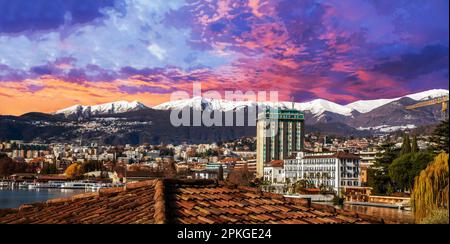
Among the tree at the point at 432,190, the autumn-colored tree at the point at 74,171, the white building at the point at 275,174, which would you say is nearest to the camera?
the tree at the point at 432,190

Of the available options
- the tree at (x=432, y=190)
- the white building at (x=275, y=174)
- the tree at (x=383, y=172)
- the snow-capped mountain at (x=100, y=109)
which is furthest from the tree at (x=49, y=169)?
the tree at (x=432, y=190)

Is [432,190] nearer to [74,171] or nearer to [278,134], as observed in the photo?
[278,134]

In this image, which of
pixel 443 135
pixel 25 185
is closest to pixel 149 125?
pixel 25 185

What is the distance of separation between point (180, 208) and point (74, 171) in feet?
253

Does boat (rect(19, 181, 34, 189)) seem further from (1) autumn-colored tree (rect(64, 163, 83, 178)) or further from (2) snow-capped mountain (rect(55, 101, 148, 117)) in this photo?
(2) snow-capped mountain (rect(55, 101, 148, 117))

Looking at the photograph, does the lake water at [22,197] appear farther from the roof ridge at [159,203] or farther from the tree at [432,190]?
the roof ridge at [159,203]

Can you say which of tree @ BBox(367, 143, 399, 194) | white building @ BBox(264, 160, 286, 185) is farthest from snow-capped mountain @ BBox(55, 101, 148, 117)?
tree @ BBox(367, 143, 399, 194)

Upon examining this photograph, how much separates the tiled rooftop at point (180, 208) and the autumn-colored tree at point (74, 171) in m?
74.2

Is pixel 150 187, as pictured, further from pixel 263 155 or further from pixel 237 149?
pixel 237 149

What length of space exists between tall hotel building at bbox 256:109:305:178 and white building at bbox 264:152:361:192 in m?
17.8

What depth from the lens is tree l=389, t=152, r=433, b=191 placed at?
29.7m

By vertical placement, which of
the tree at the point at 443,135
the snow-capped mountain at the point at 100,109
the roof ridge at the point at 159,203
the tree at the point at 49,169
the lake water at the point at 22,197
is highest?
the snow-capped mountain at the point at 100,109

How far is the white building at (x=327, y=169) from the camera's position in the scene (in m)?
48.0
